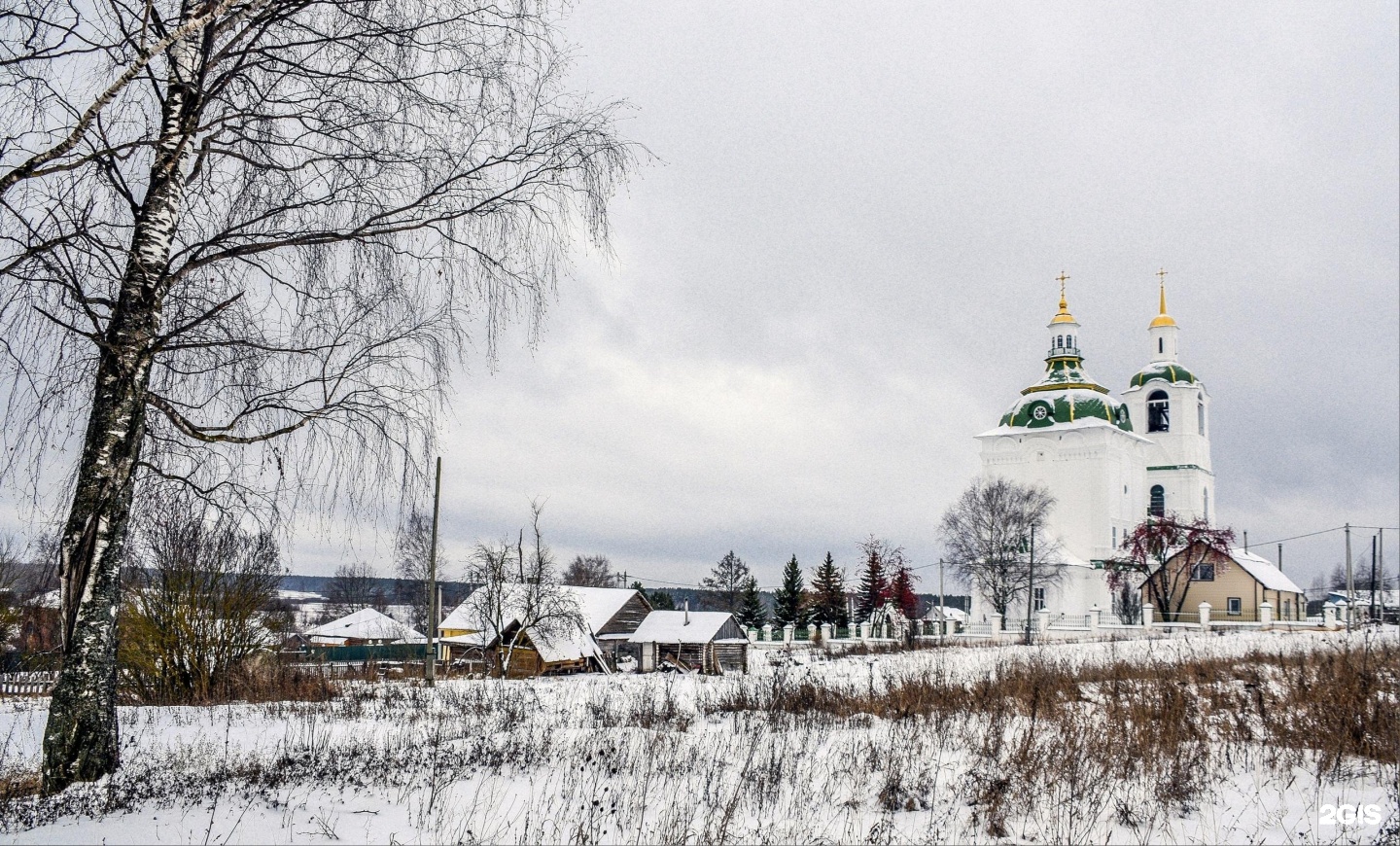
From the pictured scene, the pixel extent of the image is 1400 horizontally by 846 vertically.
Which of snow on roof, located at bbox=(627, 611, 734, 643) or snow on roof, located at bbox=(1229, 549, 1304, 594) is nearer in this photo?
snow on roof, located at bbox=(627, 611, 734, 643)

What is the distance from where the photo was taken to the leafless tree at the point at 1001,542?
2036 inches

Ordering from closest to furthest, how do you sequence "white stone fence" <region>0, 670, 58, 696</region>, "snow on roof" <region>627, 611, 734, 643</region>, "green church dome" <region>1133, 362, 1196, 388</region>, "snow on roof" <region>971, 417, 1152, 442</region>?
"white stone fence" <region>0, 670, 58, 696</region> < "snow on roof" <region>627, 611, 734, 643</region> < "snow on roof" <region>971, 417, 1152, 442</region> < "green church dome" <region>1133, 362, 1196, 388</region>

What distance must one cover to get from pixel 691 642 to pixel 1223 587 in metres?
38.9

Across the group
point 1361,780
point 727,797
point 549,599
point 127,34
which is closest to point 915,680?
point 1361,780

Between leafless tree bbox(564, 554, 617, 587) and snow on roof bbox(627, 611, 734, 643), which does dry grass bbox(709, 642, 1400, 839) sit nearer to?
snow on roof bbox(627, 611, 734, 643)

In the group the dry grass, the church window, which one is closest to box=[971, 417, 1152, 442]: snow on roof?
the church window

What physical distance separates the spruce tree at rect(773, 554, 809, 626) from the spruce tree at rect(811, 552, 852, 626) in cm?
91

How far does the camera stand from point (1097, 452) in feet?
198

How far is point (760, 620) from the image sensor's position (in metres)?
63.8

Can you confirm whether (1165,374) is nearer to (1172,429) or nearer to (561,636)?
(1172,429)

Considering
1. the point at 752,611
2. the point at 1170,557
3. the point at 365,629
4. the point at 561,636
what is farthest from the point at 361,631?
the point at 1170,557

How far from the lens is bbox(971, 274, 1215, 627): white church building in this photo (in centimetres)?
5941

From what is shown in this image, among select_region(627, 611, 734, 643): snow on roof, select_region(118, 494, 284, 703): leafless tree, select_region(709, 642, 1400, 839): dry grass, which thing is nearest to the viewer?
select_region(709, 642, 1400, 839): dry grass

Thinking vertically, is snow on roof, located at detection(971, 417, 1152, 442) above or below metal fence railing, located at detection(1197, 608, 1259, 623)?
above
